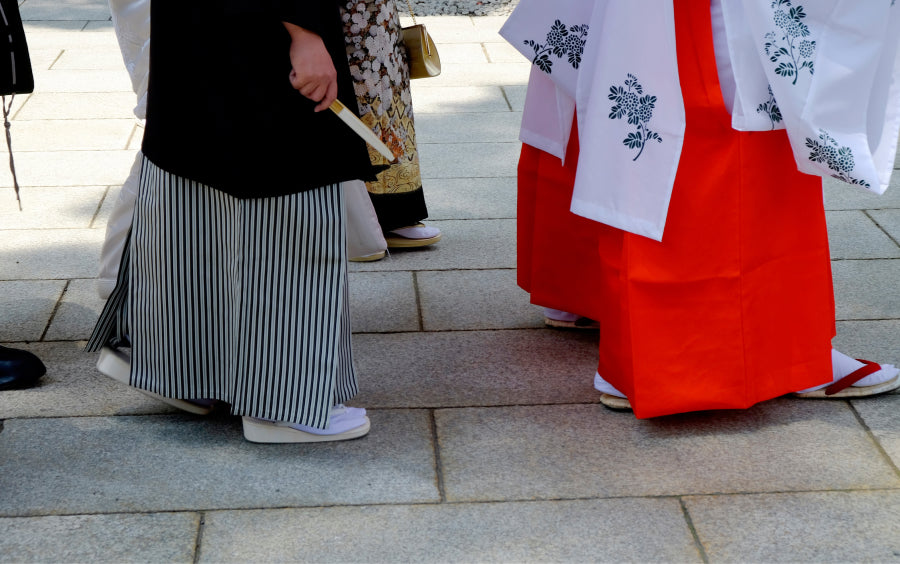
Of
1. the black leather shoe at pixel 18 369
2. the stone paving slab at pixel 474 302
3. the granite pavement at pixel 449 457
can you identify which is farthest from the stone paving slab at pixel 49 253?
the stone paving slab at pixel 474 302

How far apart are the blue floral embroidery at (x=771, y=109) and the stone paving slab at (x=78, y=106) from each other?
11.2 ft

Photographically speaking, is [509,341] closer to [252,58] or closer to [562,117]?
[562,117]

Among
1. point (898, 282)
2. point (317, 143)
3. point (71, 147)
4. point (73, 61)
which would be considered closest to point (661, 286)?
point (317, 143)

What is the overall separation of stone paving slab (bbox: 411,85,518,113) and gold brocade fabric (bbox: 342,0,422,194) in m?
1.55

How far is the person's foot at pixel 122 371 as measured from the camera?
2.53m

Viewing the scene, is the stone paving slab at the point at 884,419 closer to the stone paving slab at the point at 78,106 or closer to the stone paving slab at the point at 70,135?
the stone paving slab at the point at 70,135

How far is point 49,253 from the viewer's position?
3553mm

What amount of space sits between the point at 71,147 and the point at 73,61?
1.49 metres

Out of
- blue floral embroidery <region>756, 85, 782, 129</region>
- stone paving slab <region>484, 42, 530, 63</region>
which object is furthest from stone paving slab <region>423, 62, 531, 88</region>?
blue floral embroidery <region>756, 85, 782, 129</region>

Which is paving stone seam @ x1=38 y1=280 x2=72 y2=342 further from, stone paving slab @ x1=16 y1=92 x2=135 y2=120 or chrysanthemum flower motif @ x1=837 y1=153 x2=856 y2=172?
chrysanthemum flower motif @ x1=837 y1=153 x2=856 y2=172

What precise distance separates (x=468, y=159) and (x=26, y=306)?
204 centimetres

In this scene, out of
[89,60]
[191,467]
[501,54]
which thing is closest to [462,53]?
[501,54]

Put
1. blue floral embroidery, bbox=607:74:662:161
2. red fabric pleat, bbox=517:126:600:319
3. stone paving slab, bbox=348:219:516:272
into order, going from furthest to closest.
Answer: stone paving slab, bbox=348:219:516:272
red fabric pleat, bbox=517:126:600:319
blue floral embroidery, bbox=607:74:662:161

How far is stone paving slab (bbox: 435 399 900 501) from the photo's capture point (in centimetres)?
230
